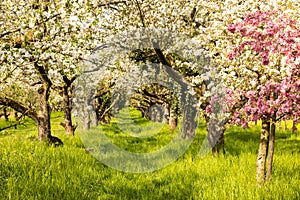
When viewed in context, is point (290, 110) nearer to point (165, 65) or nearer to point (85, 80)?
point (165, 65)

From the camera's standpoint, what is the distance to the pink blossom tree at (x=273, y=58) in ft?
19.0

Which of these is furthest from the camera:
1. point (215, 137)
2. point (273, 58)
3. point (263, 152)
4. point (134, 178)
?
point (215, 137)

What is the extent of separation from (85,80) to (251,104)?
19.2 meters

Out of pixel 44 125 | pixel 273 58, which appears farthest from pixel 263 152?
pixel 44 125

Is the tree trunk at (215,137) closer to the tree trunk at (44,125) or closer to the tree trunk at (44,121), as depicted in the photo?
the tree trunk at (44,125)

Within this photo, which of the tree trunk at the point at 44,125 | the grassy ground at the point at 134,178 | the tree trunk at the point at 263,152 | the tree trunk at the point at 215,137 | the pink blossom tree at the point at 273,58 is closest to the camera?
the pink blossom tree at the point at 273,58

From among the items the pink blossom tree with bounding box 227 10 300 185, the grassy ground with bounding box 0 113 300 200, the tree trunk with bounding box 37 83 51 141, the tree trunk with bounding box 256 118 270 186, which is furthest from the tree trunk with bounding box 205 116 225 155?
the tree trunk with bounding box 37 83 51 141

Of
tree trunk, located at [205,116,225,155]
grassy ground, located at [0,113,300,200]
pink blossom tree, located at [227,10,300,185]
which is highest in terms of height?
pink blossom tree, located at [227,10,300,185]

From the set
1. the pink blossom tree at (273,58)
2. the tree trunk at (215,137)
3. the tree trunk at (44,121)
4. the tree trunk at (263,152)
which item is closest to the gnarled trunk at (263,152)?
the tree trunk at (263,152)

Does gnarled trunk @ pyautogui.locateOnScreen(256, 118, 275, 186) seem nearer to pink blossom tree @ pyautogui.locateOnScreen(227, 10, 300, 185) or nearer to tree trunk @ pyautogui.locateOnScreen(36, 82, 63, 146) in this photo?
pink blossom tree @ pyautogui.locateOnScreen(227, 10, 300, 185)

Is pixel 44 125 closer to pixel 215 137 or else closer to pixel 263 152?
pixel 215 137

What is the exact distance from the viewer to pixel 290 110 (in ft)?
21.3

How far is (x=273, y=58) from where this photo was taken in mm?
6164

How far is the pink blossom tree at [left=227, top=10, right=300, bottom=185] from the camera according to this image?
579 cm
